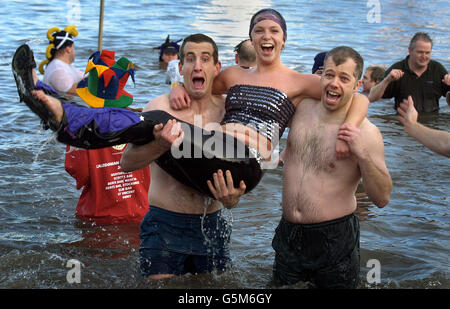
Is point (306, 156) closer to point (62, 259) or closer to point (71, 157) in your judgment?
point (71, 157)

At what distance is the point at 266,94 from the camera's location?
437cm

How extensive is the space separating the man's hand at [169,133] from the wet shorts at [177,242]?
23.2 inches

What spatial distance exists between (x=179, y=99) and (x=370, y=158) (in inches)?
53.6

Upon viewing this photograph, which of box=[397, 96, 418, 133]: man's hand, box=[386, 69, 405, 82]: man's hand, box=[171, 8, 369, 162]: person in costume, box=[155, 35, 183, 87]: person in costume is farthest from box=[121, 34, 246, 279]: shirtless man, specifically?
box=[155, 35, 183, 87]: person in costume

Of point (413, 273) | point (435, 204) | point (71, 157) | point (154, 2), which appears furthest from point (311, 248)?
point (154, 2)

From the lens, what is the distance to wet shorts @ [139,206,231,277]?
447 cm

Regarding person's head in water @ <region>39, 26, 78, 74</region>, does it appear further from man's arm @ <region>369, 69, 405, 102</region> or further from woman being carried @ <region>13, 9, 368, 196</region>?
woman being carried @ <region>13, 9, 368, 196</region>

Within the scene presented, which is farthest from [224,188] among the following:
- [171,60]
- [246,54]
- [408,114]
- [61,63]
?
[171,60]

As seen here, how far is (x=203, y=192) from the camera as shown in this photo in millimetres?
4371

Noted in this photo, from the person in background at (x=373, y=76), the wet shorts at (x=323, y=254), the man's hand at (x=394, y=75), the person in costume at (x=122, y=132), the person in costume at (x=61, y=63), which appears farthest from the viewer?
the person in background at (x=373, y=76)

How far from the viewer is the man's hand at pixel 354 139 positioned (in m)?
4.06

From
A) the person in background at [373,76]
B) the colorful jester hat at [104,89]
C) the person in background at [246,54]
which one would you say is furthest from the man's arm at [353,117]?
the person in background at [373,76]

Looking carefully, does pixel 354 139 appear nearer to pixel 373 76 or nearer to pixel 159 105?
pixel 159 105

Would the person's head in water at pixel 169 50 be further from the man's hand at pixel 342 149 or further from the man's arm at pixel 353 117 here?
the man's hand at pixel 342 149
